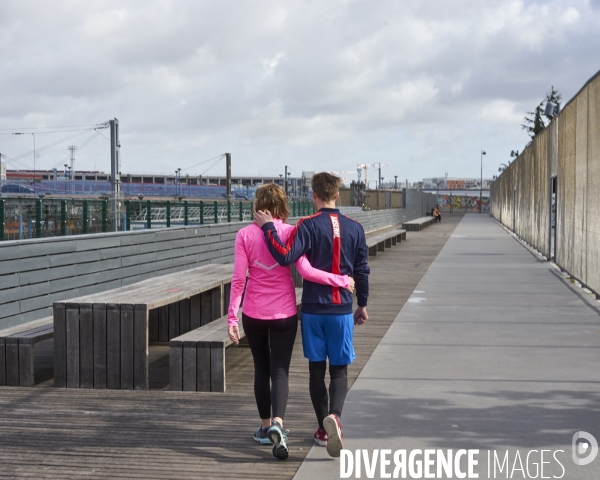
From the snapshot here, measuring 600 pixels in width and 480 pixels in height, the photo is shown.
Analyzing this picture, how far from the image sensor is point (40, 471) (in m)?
4.66

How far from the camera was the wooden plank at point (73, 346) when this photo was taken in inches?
270

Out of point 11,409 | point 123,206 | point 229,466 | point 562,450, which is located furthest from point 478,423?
point 123,206

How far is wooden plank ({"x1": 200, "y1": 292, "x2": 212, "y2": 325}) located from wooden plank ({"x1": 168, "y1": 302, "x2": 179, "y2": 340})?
285 millimetres

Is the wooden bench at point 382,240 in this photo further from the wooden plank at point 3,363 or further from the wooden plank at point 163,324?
the wooden plank at point 3,363

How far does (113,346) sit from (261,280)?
7.66 feet

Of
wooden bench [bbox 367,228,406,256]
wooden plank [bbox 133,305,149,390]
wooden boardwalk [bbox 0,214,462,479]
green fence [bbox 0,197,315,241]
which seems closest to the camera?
wooden boardwalk [bbox 0,214,462,479]

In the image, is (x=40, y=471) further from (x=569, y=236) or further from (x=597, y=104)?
(x=569, y=236)

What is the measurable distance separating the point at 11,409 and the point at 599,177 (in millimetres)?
8988

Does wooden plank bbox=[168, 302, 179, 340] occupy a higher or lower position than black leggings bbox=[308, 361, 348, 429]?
lower

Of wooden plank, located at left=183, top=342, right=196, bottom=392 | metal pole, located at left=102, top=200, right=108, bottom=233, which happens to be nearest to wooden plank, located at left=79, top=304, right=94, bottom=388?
wooden plank, located at left=183, top=342, right=196, bottom=392

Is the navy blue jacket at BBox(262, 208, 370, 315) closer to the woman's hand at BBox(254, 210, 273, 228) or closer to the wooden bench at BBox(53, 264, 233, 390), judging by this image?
the woman's hand at BBox(254, 210, 273, 228)

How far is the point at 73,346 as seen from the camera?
6.87m

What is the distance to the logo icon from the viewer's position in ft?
15.8

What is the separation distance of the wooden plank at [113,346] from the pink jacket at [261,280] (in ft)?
6.84
